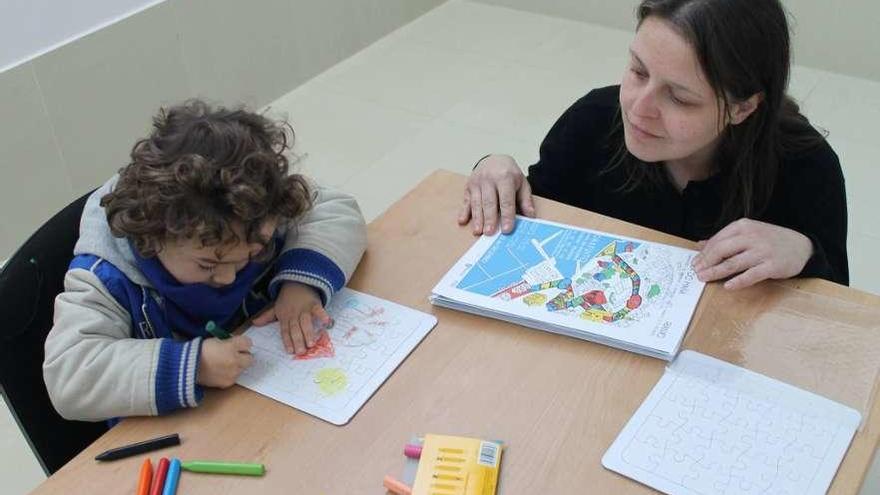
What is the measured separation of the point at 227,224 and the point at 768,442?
0.67 m

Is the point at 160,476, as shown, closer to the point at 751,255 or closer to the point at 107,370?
the point at 107,370

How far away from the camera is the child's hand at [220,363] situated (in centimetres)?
100

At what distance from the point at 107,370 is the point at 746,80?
0.94 m

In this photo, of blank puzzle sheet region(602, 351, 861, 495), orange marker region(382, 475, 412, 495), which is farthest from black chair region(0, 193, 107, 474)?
blank puzzle sheet region(602, 351, 861, 495)

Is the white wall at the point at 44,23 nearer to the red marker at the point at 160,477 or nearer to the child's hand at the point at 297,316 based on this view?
the child's hand at the point at 297,316

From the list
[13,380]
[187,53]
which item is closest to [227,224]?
[13,380]

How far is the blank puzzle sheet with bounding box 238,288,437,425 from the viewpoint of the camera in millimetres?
998

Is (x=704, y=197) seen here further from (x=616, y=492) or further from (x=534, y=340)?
(x=616, y=492)

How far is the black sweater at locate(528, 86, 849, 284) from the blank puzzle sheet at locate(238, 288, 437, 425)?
21.5 inches

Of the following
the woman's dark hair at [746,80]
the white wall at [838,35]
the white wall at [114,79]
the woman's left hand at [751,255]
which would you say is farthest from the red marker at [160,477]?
the white wall at [838,35]

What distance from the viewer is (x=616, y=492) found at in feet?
2.85

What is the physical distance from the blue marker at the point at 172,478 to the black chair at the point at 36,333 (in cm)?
25

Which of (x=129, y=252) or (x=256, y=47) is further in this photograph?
(x=256, y=47)

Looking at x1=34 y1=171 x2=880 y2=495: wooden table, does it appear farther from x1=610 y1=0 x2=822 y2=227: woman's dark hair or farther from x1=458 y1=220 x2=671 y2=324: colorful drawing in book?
x1=610 y1=0 x2=822 y2=227: woman's dark hair
